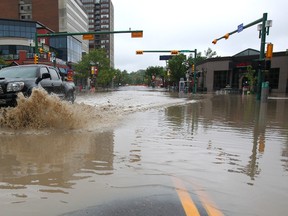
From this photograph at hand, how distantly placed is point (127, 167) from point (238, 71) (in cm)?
4679

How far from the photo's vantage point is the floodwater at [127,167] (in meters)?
3.13

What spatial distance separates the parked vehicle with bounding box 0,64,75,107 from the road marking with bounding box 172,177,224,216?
213 inches

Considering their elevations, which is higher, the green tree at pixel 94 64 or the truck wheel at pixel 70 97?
the green tree at pixel 94 64

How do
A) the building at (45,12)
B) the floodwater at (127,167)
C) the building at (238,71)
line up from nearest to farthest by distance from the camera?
the floodwater at (127,167) → the building at (238,71) → the building at (45,12)

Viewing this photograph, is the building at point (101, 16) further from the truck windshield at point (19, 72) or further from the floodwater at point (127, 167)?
the floodwater at point (127, 167)

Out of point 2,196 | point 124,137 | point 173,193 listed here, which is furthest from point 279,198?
point 124,137

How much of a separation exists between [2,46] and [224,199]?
69.9 m

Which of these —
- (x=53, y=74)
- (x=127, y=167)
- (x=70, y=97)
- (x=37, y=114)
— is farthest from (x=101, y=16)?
(x=127, y=167)

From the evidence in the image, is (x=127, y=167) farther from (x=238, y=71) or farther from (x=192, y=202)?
(x=238, y=71)

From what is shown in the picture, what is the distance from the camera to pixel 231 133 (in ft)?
25.3

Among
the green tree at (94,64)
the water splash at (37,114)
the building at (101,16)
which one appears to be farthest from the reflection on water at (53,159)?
the building at (101,16)

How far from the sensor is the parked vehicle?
24.5ft

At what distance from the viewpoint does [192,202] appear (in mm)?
3189

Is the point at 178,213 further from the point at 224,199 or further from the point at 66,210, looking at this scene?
the point at 66,210
